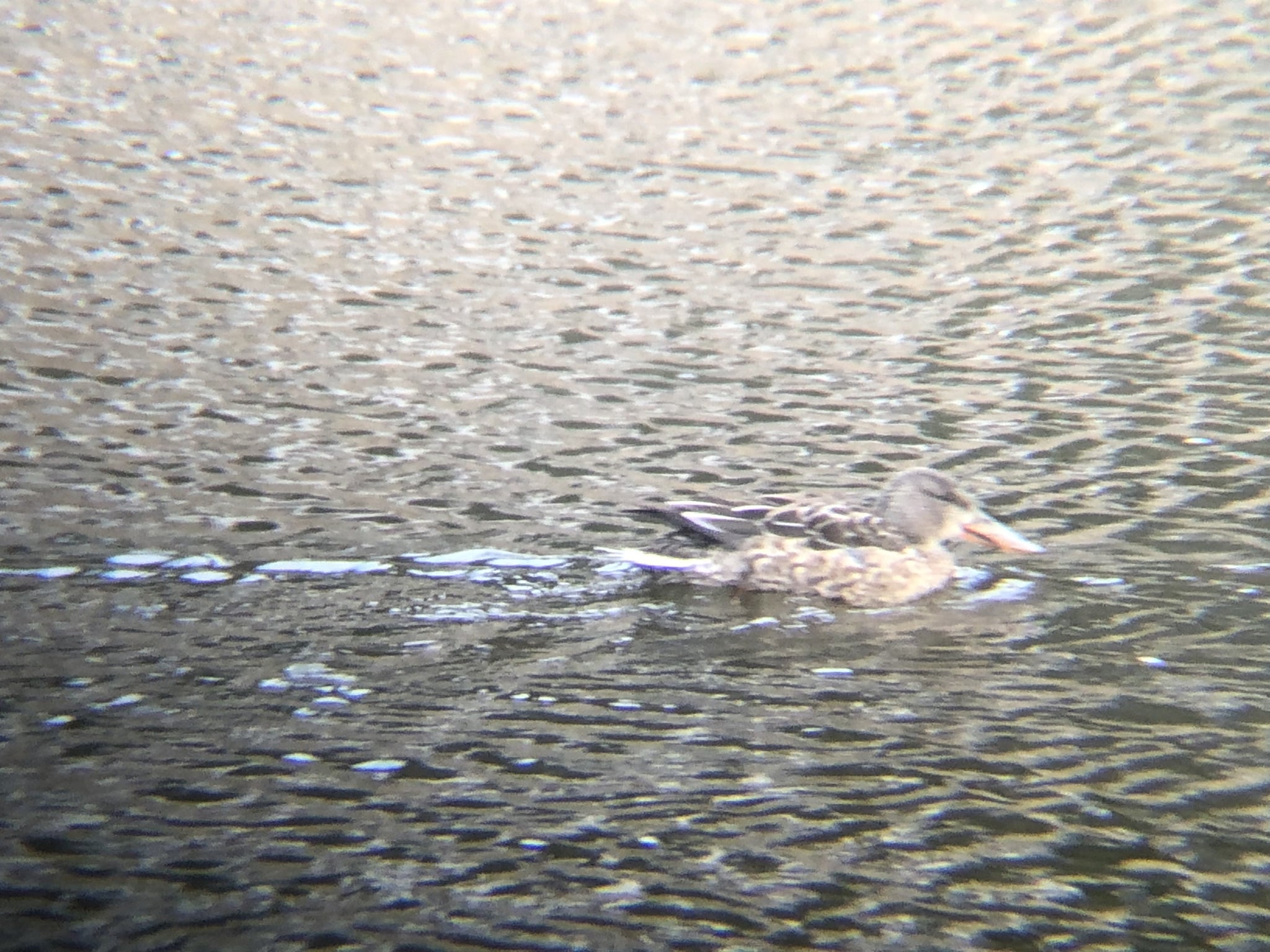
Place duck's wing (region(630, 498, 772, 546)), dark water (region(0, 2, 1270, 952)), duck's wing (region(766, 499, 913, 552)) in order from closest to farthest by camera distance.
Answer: dark water (region(0, 2, 1270, 952)), duck's wing (region(630, 498, 772, 546)), duck's wing (region(766, 499, 913, 552))

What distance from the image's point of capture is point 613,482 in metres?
8.28

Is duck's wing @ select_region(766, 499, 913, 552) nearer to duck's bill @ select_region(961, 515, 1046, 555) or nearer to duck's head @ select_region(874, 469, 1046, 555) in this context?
duck's head @ select_region(874, 469, 1046, 555)

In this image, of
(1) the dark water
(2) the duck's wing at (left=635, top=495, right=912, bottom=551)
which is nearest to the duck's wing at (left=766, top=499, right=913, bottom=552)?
(2) the duck's wing at (left=635, top=495, right=912, bottom=551)

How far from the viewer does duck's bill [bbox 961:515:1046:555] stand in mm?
7480

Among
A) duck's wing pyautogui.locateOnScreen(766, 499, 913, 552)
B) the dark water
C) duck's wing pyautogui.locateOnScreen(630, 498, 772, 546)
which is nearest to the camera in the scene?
the dark water

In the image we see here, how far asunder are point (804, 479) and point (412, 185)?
6.13 metres

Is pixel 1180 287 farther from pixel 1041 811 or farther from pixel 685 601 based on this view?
pixel 1041 811

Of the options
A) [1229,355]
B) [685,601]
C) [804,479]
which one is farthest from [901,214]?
[685,601]

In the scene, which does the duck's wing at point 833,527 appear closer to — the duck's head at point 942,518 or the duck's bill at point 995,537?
the duck's head at point 942,518

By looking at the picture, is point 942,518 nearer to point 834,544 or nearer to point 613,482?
point 834,544

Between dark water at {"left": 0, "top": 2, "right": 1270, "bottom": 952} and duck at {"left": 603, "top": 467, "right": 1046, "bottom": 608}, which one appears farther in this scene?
duck at {"left": 603, "top": 467, "right": 1046, "bottom": 608}

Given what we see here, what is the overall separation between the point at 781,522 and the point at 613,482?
3.74 ft

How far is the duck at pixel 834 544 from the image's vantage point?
7359 mm

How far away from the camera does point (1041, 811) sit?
5418 millimetres
